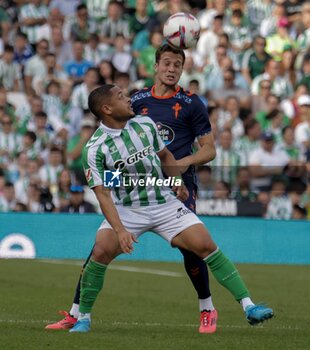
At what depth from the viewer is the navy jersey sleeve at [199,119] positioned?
30.7 feet

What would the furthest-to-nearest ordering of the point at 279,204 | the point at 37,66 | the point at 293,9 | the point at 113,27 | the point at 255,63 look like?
the point at 293,9, the point at 113,27, the point at 255,63, the point at 37,66, the point at 279,204

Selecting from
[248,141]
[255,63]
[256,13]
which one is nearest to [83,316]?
[248,141]

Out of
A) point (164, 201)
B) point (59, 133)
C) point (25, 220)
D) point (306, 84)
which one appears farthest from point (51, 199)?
point (164, 201)

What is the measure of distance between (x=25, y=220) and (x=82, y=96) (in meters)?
3.47

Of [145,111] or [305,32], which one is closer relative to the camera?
[145,111]

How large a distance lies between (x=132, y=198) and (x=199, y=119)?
999mm

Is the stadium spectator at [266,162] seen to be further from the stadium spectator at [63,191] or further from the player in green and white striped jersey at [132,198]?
the player in green and white striped jersey at [132,198]

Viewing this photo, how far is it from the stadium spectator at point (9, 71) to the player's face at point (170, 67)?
1178cm

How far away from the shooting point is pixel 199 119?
9383 mm

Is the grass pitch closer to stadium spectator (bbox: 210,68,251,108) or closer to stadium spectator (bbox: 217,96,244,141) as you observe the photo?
stadium spectator (bbox: 217,96,244,141)

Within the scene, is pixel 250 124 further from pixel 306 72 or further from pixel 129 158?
pixel 129 158

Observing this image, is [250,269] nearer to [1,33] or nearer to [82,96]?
[82,96]

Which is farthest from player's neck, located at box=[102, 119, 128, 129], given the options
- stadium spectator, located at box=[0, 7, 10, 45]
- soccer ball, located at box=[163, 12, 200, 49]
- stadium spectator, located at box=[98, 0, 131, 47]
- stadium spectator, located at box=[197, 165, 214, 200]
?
stadium spectator, located at box=[98, 0, 131, 47]

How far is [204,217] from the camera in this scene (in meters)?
17.7
